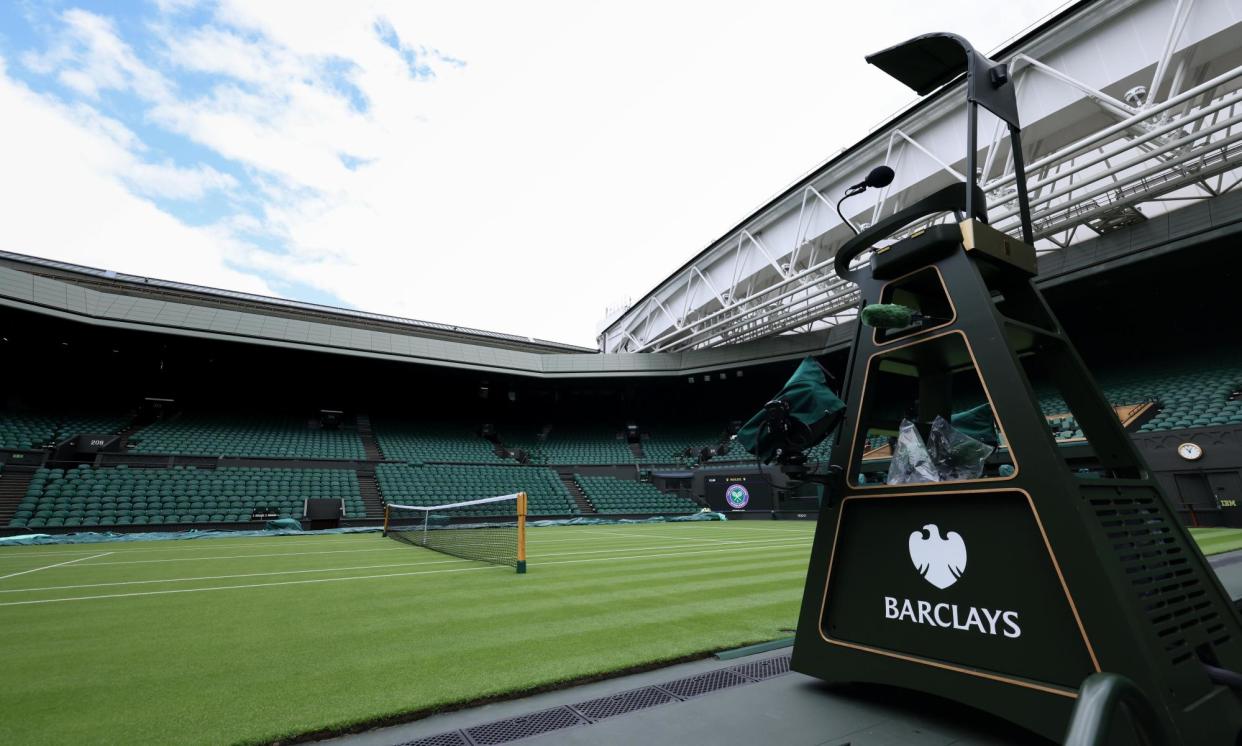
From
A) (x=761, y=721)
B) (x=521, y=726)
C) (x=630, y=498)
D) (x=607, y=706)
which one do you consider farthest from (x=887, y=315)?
(x=630, y=498)

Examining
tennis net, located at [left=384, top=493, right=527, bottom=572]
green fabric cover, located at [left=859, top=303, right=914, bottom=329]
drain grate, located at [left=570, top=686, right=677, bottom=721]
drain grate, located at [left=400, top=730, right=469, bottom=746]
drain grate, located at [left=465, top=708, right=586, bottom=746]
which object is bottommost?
tennis net, located at [left=384, top=493, right=527, bottom=572]

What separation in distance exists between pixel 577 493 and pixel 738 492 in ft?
25.6

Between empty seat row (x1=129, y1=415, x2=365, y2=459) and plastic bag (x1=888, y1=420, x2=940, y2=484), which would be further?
empty seat row (x1=129, y1=415, x2=365, y2=459)

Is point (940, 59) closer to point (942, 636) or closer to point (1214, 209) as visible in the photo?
point (942, 636)

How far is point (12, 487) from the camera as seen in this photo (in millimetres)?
15914

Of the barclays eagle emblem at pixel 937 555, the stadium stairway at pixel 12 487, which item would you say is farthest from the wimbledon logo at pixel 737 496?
the stadium stairway at pixel 12 487

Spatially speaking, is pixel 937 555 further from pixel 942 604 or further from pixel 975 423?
pixel 975 423

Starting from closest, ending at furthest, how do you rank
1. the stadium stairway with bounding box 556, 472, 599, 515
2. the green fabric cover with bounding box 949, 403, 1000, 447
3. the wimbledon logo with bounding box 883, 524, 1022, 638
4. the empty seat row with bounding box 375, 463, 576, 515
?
the wimbledon logo with bounding box 883, 524, 1022, 638 < the green fabric cover with bounding box 949, 403, 1000, 447 < the empty seat row with bounding box 375, 463, 576, 515 < the stadium stairway with bounding box 556, 472, 599, 515

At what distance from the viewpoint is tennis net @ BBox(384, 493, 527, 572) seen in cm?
797

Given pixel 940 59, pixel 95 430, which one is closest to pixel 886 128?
pixel 940 59

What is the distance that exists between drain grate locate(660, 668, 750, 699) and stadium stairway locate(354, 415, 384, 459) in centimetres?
2269

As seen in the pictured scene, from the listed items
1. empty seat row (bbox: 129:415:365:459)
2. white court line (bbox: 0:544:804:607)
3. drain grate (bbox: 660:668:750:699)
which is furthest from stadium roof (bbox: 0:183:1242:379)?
drain grate (bbox: 660:668:750:699)

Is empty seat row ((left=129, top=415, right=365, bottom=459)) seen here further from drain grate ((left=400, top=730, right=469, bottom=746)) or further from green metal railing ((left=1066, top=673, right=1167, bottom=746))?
green metal railing ((left=1066, top=673, right=1167, bottom=746))

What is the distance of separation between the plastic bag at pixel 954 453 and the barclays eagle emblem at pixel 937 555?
1.00 feet
